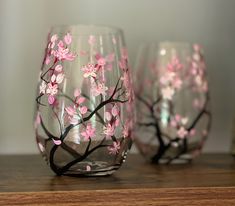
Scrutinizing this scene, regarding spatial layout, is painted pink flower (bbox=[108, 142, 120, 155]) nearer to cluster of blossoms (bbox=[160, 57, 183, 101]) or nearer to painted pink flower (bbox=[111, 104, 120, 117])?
painted pink flower (bbox=[111, 104, 120, 117])

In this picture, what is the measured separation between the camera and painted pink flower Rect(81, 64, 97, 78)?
73 centimetres

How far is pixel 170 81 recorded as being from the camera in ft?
3.03

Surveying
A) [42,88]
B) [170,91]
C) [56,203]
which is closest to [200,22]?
[170,91]

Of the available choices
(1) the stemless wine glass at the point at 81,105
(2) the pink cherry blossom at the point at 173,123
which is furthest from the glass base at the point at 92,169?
(2) the pink cherry blossom at the point at 173,123

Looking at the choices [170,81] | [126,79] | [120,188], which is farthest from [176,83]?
[120,188]

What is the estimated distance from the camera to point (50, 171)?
2.57 ft

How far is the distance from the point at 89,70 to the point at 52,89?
6 cm

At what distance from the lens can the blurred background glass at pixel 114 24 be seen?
994mm

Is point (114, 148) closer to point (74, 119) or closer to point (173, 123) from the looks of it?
point (74, 119)

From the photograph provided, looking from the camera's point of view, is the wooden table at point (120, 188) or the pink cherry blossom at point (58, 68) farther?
the pink cherry blossom at point (58, 68)

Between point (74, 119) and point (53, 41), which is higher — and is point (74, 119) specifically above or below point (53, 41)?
below

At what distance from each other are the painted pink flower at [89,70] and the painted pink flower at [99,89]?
2 centimetres

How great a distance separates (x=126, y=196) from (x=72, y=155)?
0.12 m

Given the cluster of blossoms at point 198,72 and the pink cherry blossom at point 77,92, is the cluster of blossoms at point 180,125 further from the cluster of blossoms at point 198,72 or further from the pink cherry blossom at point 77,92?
the pink cherry blossom at point 77,92
